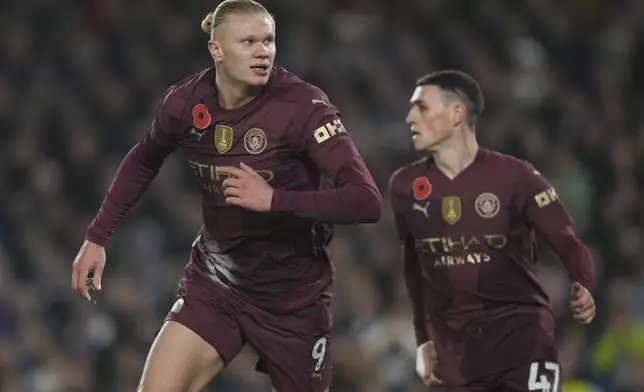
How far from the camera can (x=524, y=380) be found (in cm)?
562

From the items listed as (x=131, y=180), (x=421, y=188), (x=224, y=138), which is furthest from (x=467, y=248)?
(x=131, y=180)

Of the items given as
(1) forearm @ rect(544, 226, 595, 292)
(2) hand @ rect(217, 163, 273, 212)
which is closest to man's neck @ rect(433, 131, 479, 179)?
(1) forearm @ rect(544, 226, 595, 292)

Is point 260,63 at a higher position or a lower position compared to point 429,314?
higher

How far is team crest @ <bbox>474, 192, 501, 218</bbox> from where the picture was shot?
5.73 metres

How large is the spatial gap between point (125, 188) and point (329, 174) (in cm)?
101

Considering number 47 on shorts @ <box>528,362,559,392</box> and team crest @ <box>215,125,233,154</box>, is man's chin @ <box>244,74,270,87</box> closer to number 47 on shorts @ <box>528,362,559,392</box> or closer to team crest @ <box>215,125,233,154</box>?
team crest @ <box>215,125,233,154</box>

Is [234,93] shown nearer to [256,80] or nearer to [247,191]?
[256,80]

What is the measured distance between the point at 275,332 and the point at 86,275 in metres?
0.81

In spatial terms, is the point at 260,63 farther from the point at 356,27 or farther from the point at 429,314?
the point at 356,27

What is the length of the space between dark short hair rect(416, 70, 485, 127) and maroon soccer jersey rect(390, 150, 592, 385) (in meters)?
0.37

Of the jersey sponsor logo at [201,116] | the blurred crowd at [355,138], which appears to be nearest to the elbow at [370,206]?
the jersey sponsor logo at [201,116]

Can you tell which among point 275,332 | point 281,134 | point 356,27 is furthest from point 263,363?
point 356,27

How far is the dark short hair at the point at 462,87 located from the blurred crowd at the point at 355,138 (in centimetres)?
274

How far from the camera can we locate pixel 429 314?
19.4 ft
